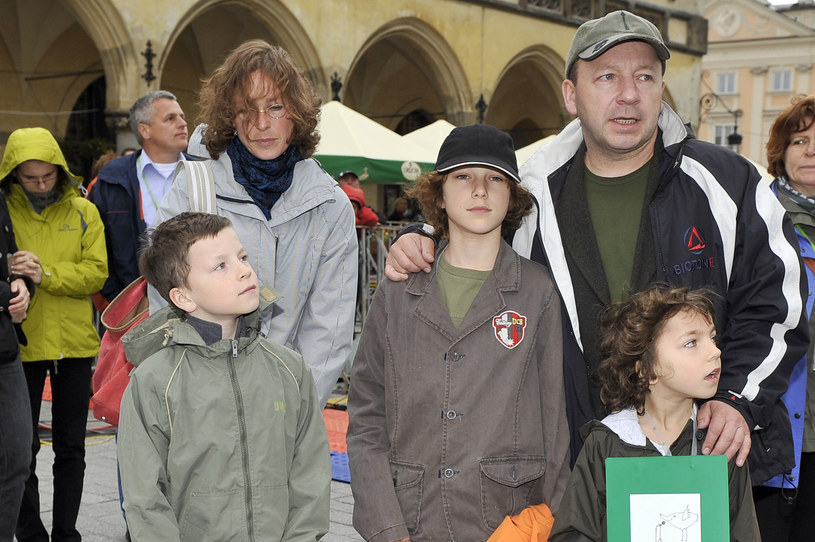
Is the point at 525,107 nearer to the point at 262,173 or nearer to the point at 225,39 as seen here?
the point at 225,39

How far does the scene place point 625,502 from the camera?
2.44 meters

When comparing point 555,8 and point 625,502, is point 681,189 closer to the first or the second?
point 625,502

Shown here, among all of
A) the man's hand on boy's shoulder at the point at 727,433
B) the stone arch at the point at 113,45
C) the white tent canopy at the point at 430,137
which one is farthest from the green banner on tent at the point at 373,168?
the man's hand on boy's shoulder at the point at 727,433

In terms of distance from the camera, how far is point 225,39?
20.2 metres

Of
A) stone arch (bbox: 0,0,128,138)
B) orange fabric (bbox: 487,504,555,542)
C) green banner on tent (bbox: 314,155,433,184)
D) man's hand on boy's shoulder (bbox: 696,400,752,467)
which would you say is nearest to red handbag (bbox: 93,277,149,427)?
orange fabric (bbox: 487,504,555,542)

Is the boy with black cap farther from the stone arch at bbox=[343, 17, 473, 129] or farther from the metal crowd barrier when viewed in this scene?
the stone arch at bbox=[343, 17, 473, 129]

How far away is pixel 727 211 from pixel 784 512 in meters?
1.15

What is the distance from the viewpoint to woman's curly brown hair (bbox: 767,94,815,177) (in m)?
3.88

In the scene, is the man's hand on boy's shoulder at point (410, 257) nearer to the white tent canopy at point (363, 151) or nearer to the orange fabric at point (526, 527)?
the orange fabric at point (526, 527)

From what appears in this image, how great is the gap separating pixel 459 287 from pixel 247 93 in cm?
96

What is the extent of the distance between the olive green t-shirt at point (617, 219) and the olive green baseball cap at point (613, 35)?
37 centimetres

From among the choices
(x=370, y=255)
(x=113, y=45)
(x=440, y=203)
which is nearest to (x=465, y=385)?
(x=440, y=203)

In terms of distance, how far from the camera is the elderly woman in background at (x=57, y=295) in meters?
4.70

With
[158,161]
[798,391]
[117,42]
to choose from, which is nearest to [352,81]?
[117,42]
